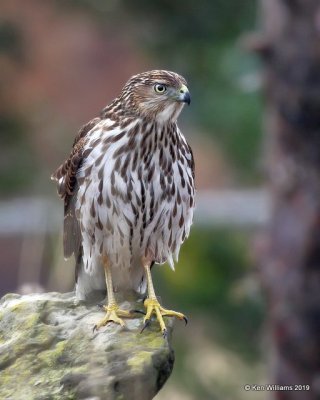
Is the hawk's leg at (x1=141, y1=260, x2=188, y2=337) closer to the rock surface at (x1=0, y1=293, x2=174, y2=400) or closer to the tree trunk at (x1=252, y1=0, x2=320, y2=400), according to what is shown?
the rock surface at (x1=0, y1=293, x2=174, y2=400)

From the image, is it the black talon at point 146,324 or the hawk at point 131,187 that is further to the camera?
the hawk at point 131,187

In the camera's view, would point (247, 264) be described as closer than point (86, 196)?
No

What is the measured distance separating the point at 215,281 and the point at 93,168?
5.99 metres

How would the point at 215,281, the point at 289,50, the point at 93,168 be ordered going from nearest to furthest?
the point at 93,168 < the point at 289,50 < the point at 215,281

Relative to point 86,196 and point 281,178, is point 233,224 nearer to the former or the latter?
point 281,178

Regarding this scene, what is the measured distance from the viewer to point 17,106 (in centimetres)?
1596

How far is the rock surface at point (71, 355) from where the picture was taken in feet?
19.7

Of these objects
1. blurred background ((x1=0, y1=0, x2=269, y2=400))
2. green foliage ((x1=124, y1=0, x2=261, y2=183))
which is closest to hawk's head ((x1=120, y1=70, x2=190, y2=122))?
blurred background ((x1=0, y1=0, x2=269, y2=400))

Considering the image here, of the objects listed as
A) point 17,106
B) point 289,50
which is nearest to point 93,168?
point 289,50

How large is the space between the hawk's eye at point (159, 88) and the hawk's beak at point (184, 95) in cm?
11

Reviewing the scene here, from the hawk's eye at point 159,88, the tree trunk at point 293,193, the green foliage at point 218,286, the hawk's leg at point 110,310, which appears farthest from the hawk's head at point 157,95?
the green foliage at point 218,286

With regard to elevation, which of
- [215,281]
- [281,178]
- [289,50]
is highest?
[289,50]

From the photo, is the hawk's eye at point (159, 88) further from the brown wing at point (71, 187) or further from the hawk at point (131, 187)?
the brown wing at point (71, 187)

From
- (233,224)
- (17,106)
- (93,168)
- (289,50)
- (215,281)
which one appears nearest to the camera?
(93,168)
